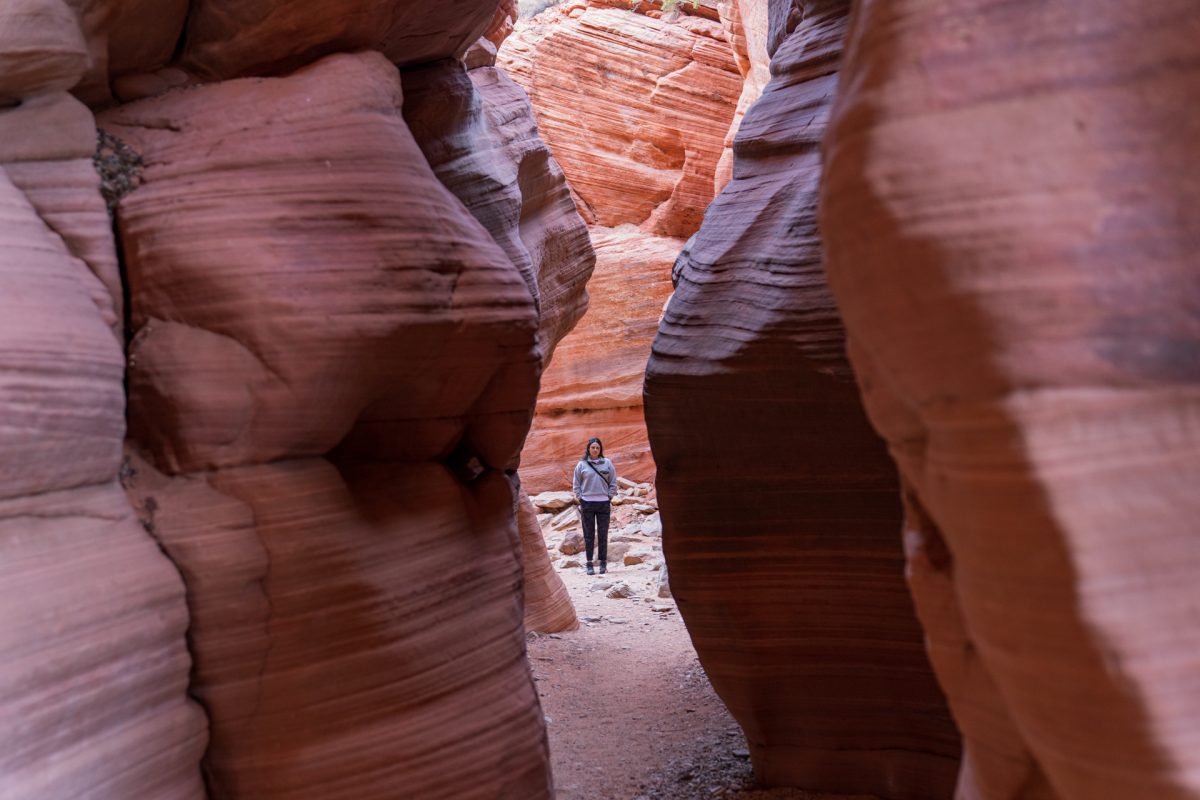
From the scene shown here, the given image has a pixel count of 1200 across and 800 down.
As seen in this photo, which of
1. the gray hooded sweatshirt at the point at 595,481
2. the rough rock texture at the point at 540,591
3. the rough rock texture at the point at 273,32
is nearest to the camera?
the rough rock texture at the point at 273,32

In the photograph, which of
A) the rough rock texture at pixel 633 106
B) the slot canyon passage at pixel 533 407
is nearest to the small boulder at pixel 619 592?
the slot canyon passage at pixel 533 407

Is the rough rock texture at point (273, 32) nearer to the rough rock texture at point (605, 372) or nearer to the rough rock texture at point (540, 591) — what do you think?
the rough rock texture at point (540, 591)

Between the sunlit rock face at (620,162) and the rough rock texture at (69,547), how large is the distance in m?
13.2

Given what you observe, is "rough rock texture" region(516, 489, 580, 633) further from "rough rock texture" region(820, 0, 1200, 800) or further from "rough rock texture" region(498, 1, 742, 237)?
"rough rock texture" region(498, 1, 742, 237)

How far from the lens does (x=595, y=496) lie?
11.9 meters

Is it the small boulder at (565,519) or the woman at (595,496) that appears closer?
the woman at (595,496)

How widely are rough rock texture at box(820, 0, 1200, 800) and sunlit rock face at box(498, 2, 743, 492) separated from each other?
49.0 feet

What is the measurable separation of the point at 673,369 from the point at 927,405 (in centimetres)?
369

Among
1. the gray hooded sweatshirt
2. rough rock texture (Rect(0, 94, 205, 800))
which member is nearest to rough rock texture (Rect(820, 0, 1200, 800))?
rough rock texture (Rect(0, 94, 205, 800))

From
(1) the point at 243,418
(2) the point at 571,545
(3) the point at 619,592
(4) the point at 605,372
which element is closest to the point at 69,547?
(1) the point at 243,418

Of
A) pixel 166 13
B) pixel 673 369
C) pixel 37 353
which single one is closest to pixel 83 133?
pixel 166 13

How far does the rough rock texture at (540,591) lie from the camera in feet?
31.0

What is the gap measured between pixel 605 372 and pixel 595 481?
5.62 meters

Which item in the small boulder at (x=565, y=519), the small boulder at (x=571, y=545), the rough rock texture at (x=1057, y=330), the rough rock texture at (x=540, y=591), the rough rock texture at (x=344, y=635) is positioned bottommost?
the small boulder at (x=565, y=519)
